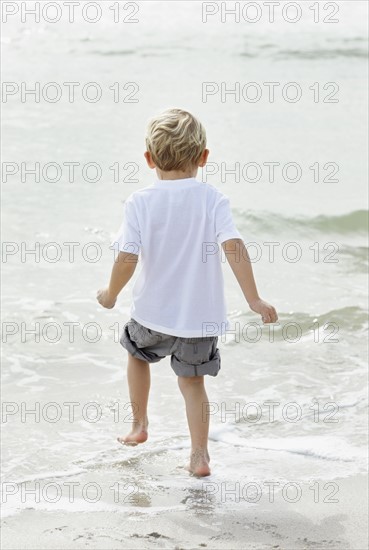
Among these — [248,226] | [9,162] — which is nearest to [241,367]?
[248,226]

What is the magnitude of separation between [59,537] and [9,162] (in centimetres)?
649

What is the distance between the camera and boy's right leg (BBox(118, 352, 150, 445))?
3.94m

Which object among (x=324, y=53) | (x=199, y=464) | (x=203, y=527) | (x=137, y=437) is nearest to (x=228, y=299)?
(x=137, y=437)

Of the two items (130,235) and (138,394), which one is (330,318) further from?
(130,235)

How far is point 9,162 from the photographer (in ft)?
30.4

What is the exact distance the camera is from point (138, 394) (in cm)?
396

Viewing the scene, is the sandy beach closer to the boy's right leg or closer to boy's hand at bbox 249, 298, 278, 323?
the boy's right leg

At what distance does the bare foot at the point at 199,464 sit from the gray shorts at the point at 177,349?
13.1 inches

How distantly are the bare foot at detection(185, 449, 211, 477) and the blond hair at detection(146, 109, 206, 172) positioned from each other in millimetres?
1140

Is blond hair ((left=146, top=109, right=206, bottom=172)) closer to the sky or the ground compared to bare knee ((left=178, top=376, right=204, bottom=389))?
closer to the sky

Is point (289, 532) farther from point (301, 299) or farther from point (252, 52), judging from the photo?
point (252, 52)

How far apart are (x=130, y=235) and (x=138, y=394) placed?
72cm

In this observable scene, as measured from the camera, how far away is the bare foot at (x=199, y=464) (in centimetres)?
386

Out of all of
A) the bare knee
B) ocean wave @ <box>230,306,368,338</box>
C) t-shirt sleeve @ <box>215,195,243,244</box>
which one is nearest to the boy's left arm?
t-shirt sleeve @ <box>215,195,243,244</box>
